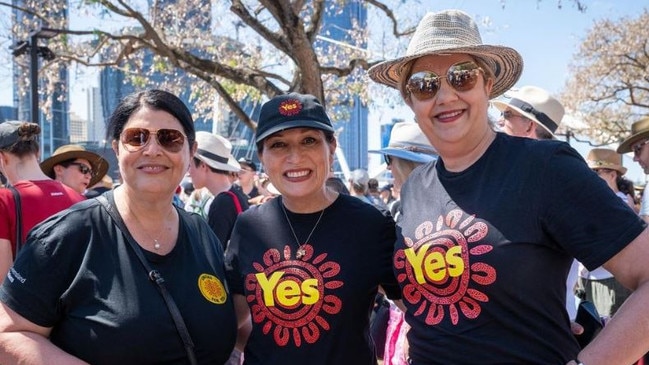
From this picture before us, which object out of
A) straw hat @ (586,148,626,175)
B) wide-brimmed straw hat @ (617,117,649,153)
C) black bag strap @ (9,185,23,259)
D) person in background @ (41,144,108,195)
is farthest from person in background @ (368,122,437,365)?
person in background @ (41,144,108,195)

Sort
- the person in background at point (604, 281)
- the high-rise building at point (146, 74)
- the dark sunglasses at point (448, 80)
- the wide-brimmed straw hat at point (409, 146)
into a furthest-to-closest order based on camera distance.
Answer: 1. the high-rise building at point (146, 74)
2. the person in background at point (604, 281)
3. the wide-brimmed straw hat at point (409, 146)
4. the dark sunglasses at point (448, 80)

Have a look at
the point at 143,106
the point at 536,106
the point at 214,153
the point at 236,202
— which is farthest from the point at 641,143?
the point at 143,106

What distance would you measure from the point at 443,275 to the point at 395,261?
0.85ft

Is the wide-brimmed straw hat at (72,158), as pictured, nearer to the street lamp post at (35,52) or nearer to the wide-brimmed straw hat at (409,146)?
the wide-brimmed straw hat at (409,146)

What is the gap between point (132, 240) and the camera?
2223 mm

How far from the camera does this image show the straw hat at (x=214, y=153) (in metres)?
5.43

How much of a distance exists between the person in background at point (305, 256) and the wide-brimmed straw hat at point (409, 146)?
1207mm

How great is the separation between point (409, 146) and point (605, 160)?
11.7ft

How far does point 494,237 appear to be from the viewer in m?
1.79

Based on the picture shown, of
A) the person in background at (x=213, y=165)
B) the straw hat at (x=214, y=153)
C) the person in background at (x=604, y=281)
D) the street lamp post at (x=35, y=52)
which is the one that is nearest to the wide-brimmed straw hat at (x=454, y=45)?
the person in background at (x=604, y=281)

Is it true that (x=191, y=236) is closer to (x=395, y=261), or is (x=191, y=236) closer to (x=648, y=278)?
(x=395, y=261)

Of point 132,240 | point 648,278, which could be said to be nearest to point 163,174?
point 132,240

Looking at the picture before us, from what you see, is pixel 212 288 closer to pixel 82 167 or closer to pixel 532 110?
pixel 532 110

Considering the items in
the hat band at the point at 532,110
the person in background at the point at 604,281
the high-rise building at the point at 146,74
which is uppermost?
the high-rise building at the point at 146,74
